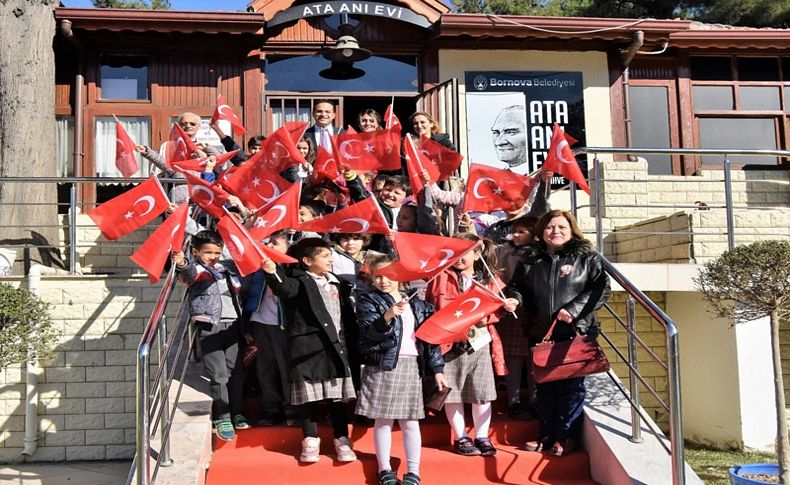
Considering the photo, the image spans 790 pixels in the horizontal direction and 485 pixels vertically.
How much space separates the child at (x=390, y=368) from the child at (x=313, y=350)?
183 mm

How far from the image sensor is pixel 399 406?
15.1 ft

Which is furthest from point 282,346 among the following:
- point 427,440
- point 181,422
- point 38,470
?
point 38,470

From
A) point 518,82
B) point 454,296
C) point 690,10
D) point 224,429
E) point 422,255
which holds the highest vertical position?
point 690,10

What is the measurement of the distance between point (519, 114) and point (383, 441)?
281 inches

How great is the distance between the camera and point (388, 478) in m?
4.49

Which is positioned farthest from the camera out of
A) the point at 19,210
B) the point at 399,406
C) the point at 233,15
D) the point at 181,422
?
the point at 233,15

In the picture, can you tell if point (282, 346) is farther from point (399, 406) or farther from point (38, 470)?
point (38, 470)

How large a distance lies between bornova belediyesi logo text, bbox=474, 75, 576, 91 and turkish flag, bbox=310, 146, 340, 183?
502 centimetres

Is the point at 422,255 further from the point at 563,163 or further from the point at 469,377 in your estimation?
the point at 563,163

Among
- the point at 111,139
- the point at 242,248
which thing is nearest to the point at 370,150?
the point at 242,248

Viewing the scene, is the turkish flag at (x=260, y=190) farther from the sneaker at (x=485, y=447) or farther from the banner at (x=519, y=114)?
the banner at (x=519, y=114)

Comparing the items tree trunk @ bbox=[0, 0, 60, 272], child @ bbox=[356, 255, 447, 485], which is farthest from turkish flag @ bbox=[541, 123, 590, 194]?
tree trunk @ bbox=[0, 0, 60, 272]

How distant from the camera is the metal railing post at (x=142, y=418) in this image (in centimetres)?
385

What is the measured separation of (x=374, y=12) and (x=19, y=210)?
16.8 ft
